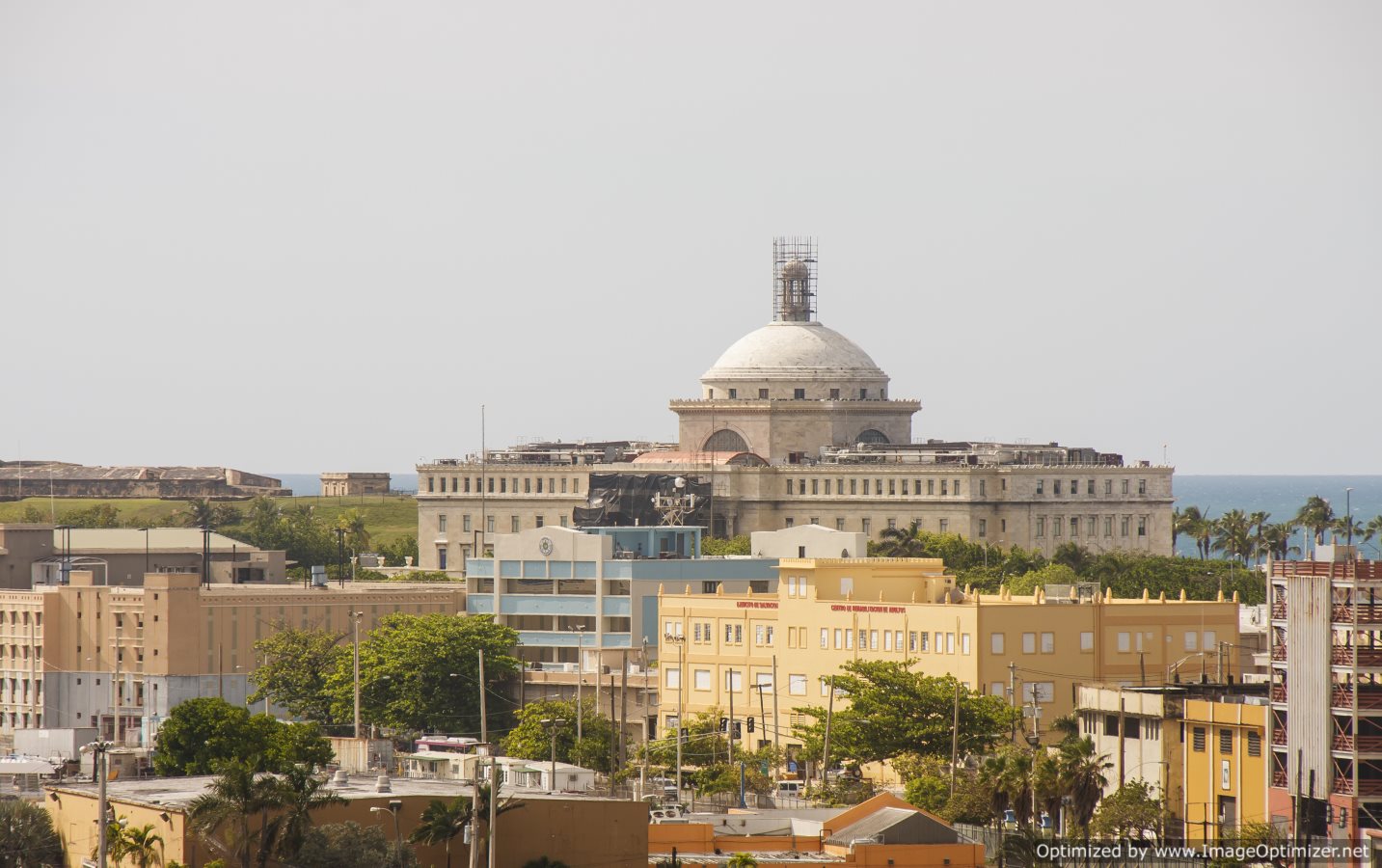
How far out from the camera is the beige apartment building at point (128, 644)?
124 metres

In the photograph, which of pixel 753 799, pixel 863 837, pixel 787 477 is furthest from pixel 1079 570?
pixel 863 837

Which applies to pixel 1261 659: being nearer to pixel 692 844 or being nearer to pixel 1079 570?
pixel 692 844

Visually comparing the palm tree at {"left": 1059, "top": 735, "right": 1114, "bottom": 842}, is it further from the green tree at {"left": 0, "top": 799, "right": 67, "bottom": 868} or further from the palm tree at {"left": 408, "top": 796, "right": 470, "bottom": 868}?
the green tree at {"left": 0, "top": 799, "right": 67, "bottom": 868}

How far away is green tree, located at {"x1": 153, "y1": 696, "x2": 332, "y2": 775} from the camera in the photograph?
80438mm

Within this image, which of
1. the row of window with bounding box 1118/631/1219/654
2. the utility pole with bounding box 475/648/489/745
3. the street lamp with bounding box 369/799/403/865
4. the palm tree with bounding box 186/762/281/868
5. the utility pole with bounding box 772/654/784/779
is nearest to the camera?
the palm tree with bounding box 186/762/281/868

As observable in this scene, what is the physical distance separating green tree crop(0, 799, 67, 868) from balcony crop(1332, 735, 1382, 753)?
2856 cm

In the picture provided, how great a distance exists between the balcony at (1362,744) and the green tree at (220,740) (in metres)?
25.2

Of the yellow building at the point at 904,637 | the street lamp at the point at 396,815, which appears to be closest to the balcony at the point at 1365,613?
the street lamp at the point at 396,815

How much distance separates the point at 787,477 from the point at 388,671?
8073cm

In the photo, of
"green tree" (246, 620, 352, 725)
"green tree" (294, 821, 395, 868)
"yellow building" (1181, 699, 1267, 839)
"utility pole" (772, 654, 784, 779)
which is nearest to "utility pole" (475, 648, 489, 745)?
"green tree" (246, 620, 352, 725)

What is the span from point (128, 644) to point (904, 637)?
→ 1423 inches

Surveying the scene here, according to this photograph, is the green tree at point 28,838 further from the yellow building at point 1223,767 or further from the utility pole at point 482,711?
the utility pole at point 482,711

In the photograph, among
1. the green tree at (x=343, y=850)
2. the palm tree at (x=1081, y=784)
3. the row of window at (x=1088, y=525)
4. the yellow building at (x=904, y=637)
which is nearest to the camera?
the green tree at (x=343, y=850)

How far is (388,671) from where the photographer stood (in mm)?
116500
